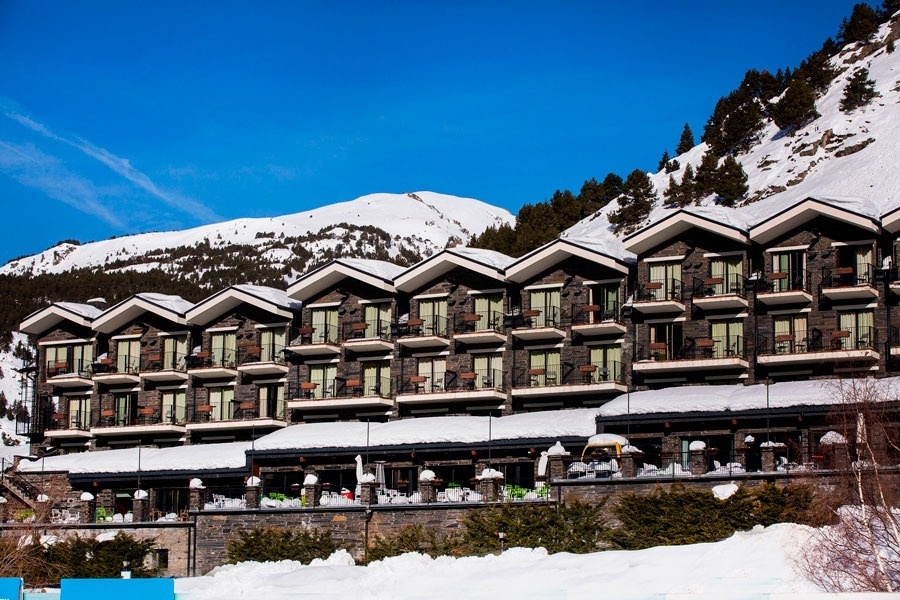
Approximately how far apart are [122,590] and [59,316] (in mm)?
39838

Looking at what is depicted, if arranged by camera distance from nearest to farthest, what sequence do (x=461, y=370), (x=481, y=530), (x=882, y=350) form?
(x=481, y=530) < (x=882, y=350) < (x=461, y=370)

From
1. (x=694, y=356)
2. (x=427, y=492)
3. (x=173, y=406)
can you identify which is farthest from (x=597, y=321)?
(x=173, y=406)

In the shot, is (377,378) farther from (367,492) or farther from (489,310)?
(367,492)

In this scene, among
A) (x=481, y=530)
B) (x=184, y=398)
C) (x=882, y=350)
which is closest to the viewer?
(x=481, y=530)

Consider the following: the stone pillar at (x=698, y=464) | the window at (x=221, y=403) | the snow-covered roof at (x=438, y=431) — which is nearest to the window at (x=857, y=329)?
the snow-covered roof at (x=438, y=431)

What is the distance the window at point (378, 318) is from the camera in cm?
6819

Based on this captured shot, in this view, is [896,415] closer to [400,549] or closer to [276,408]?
[400,549]

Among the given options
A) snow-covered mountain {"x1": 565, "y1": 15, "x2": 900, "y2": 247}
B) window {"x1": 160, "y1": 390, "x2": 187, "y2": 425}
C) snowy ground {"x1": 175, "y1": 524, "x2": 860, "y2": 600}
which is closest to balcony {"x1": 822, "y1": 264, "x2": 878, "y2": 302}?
snowy ground {"x1": 175, "y1": 524, "x2": 860, "y2": 600}

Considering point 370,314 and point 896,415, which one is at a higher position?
point 370,314

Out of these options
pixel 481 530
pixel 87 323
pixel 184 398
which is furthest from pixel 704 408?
pixel 87 323

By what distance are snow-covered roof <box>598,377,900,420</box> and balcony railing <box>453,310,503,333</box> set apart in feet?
28.2

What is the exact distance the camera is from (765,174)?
109312mm

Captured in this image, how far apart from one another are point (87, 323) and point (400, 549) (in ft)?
106

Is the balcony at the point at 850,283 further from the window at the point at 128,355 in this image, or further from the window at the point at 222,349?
the window at the point at 128,355
